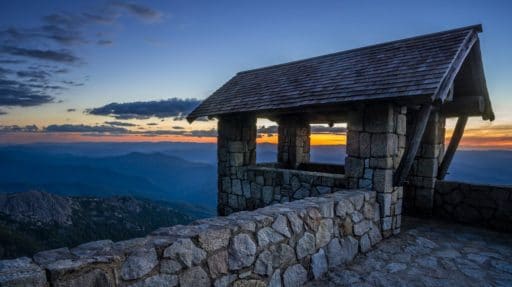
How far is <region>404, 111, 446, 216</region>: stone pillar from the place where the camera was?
7.59 m

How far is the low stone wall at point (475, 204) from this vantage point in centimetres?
651

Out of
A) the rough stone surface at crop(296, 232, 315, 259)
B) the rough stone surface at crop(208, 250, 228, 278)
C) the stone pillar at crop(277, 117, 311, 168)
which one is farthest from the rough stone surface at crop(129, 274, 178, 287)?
the stone pillar at crop(277, 117, 311, 168)

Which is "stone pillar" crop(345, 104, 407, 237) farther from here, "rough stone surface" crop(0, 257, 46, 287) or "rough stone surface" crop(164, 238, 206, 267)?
"rough stone surface" crop(0, 257, 46, 287)

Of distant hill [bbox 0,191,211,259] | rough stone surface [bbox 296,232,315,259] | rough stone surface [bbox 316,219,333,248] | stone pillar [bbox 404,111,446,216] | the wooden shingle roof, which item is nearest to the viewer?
rough stone surface [bbox 296,232,315,259]

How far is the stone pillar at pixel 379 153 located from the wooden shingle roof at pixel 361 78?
422 mm

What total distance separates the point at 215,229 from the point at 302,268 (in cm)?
146

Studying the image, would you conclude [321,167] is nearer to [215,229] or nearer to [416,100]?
[416,100]

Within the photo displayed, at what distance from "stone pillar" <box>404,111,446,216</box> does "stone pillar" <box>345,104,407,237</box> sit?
1.87m

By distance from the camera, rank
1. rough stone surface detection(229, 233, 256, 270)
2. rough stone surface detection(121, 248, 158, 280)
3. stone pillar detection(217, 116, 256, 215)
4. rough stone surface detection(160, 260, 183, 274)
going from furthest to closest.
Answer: stone pillar detection(217, 116, 256, 215)
rough stone surface detection(229, 233, 256, 270)
rough stone surface detection(160, 260, 183, 274)
rough stone surface detection(121, 248, 158, 280)

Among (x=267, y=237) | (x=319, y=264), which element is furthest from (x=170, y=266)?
(x=319, y=264)

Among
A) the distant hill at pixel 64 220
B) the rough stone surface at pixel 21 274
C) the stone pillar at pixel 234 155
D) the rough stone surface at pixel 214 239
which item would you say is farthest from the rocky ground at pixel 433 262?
the distant hill at pixel 64 220

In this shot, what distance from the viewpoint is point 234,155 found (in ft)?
28.9

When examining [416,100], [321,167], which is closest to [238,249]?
[416,100]

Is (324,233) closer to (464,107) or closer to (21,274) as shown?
(21,274)
